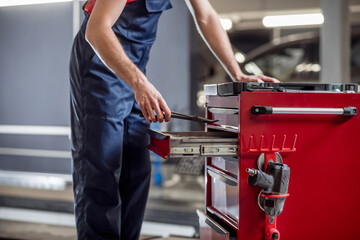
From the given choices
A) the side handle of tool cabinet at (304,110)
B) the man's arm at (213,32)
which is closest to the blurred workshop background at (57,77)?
the man's arm at (213,32)

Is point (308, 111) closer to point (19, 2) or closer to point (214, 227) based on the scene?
point (214, 227)

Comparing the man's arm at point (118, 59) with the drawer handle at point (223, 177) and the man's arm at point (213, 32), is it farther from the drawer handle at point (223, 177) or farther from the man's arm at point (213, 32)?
the man's arm at point (213, 32)

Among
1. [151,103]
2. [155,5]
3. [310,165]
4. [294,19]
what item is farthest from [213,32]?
[294,19]

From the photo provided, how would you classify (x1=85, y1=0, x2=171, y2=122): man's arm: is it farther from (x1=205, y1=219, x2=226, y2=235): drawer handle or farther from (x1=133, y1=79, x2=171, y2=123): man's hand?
(x1=205, y1=219, x2=226, y2=235): drawer handle

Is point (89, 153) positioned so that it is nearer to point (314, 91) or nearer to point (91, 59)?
point (91, 59)

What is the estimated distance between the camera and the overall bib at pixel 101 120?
138 centimetres

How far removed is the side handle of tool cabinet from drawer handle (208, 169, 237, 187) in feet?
0.76

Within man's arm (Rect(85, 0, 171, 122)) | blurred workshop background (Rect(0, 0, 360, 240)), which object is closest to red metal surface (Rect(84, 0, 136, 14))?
man's arm (Rect(85, 0, 171, 122))

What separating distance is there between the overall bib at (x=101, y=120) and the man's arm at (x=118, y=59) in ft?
0.57

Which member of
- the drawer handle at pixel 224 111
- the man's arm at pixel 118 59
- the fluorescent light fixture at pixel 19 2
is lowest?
the drawer handle at pixel 224 111

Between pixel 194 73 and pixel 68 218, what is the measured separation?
211 centimetres

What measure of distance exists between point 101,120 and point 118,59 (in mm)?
289

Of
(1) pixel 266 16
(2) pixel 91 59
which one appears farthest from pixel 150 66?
(1) pixel 266 16

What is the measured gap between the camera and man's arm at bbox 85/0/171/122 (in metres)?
1.13
